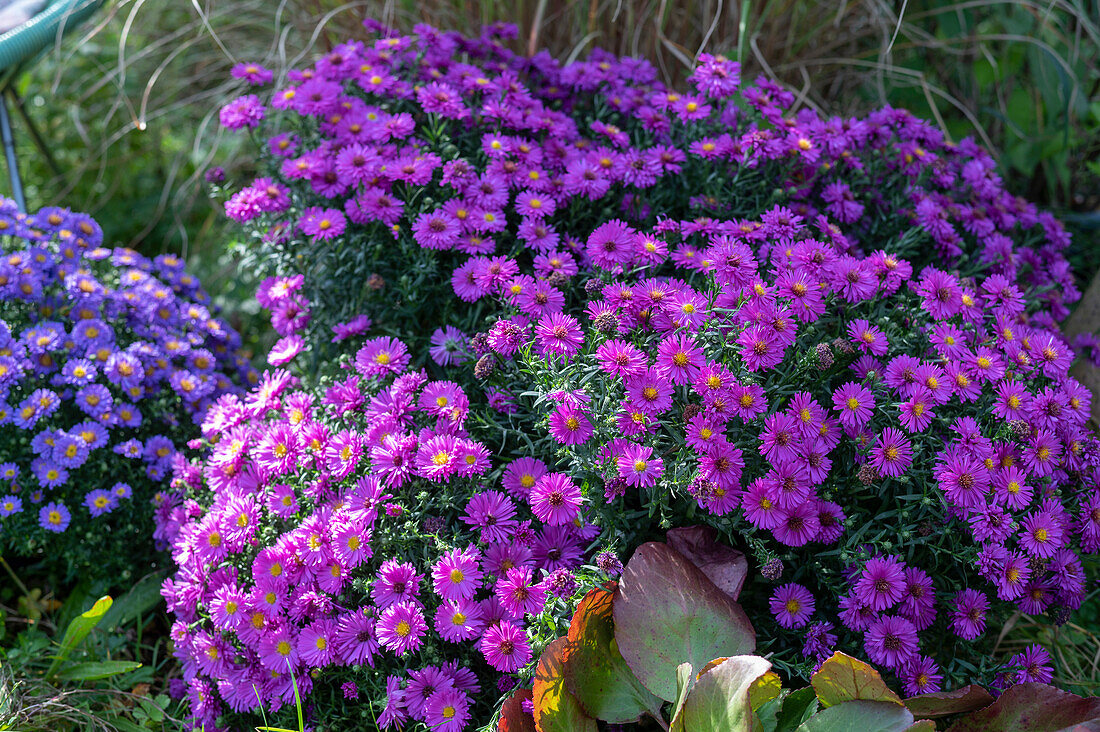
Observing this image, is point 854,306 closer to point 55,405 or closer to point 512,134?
point 512,134

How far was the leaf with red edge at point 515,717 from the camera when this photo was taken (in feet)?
4.29

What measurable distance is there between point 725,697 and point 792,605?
319mm

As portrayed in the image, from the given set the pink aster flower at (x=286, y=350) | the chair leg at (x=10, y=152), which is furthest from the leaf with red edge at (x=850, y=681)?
the chair leg at (x=10, y=152)

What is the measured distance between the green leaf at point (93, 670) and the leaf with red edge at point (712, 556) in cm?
114

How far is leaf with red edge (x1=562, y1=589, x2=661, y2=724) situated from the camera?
4.46 ft

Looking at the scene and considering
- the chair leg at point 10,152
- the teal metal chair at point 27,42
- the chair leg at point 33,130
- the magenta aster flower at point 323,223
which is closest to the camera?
the magenta aster flower at point 323,223

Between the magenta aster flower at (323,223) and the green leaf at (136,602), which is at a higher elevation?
the magenta aster flower at (323,223)

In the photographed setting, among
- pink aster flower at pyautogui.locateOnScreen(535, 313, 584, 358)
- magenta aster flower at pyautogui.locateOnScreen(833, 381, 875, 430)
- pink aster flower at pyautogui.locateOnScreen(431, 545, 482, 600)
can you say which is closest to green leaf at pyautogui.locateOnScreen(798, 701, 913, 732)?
magenta aster flower at pyautogui.locateOnScreen(833, 381, 875, 430)

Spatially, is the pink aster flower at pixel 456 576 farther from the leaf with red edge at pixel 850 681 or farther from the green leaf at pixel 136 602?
the green leaf at pixel 136 602

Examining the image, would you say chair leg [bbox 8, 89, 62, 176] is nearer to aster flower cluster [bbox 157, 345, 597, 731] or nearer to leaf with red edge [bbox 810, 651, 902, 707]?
aster flower cluster [bbox 157, 345, 597, 731]

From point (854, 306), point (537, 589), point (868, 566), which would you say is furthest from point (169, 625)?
point (854, 306)

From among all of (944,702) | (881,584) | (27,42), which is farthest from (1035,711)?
(27,42)

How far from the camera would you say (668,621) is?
140 cm

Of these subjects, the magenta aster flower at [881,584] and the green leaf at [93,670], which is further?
the green leaf at [93,670]
